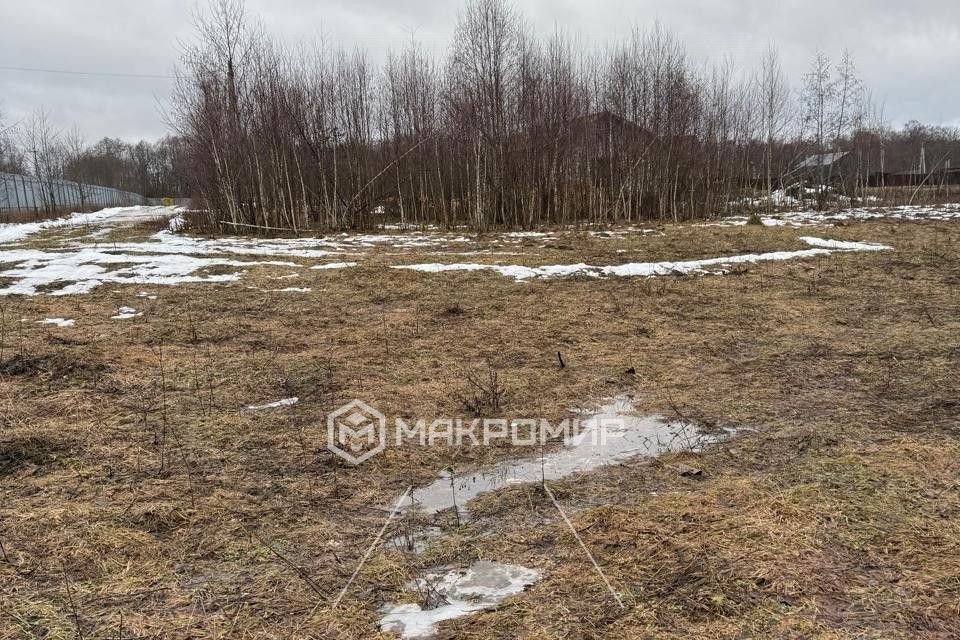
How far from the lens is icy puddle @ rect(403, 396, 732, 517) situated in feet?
9.77

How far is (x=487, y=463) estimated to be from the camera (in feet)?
10.9

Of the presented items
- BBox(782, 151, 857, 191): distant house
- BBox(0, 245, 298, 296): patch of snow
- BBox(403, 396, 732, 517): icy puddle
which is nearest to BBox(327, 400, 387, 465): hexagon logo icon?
BBox(403, 396, 732, 517): icy puddle

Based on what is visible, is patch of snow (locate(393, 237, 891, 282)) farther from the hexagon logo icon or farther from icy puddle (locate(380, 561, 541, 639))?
icy puddle (locate(380, 561, 541, 639))

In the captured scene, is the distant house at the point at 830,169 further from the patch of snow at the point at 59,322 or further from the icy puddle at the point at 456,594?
the icy puddle at the point at 456,594

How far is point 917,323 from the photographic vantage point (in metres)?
5.96

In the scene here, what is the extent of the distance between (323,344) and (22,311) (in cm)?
418

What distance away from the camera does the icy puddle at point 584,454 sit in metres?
2.98

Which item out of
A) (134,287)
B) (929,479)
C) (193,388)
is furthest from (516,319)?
(134,287)

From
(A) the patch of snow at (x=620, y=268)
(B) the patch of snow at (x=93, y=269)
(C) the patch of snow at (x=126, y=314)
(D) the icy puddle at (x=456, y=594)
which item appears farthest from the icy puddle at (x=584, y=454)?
(B) the patch of snow at (x=93, y=269)

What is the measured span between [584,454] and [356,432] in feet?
4.70

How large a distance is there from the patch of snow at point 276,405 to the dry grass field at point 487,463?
0.11 metres

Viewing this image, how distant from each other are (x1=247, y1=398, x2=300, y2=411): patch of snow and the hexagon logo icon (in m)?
0.41

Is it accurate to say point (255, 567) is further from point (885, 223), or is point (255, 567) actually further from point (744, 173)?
point (744, 173)

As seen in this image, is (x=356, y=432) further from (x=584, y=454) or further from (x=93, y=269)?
(x=93, y=269)
